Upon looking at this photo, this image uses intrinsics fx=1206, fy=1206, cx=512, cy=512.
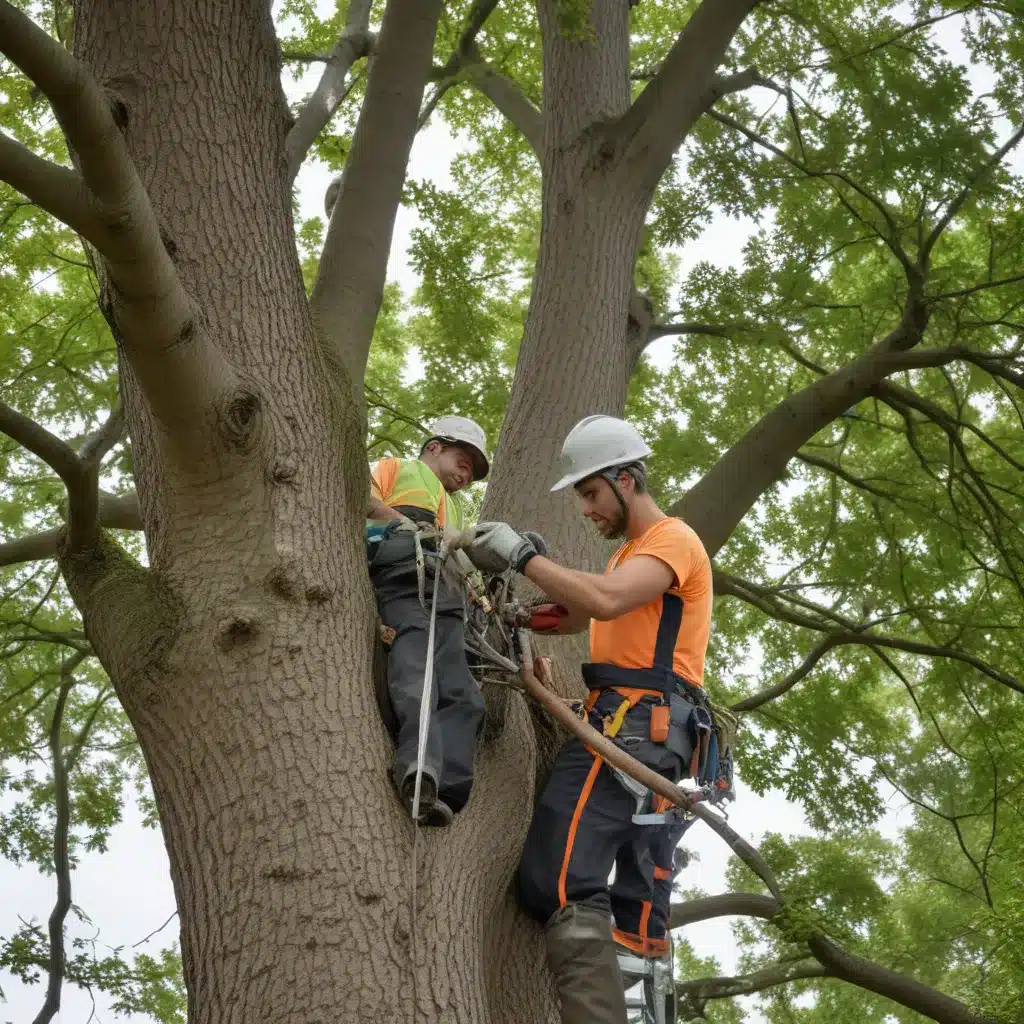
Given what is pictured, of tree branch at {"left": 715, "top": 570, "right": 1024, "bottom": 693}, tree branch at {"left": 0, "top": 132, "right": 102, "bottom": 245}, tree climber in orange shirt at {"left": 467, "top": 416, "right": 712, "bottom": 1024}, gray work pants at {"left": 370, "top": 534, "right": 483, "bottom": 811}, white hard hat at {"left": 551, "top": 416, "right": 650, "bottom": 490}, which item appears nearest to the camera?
tree branch at {"left": 0, "top": 132, "right": 102, "bottom": 245}

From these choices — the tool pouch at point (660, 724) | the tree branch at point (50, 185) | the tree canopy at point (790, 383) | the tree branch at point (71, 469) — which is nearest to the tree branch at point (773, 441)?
the tree canopy at point (790, 383)

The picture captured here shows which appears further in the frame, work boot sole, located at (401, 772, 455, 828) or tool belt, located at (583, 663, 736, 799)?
tool belt, located at (583, 663, 736, 799)

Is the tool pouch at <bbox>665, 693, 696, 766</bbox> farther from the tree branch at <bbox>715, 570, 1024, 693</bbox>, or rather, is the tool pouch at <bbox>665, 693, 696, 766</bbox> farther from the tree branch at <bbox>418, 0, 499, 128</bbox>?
the tree branch at <bbox>418, 0, 499, 128</bbox>

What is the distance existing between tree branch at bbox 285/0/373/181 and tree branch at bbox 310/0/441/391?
0.72 meters

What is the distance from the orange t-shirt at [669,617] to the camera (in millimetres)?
3729

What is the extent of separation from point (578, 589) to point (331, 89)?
428 cm

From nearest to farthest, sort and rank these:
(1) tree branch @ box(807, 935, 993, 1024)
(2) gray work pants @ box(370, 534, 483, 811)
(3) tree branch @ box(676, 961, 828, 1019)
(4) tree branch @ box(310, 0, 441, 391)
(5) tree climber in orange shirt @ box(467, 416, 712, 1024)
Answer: (2) gray work pants @ box(370, 534, 483, 811)
(5) tree climber in orange shirt @ box(467, 416, 712, 1024)
(4) tree branch @ box(310, 0, 441, 391)
(1) tree branch @ box(807, 935, 993, 1024)
(3) tree branch @ box(676, 961, 828, 1019)

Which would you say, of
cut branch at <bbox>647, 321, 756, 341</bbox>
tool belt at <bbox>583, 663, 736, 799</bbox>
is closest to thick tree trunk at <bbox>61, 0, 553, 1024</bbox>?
tool belt at <bbox>583, 663, 736, 799</bbox>

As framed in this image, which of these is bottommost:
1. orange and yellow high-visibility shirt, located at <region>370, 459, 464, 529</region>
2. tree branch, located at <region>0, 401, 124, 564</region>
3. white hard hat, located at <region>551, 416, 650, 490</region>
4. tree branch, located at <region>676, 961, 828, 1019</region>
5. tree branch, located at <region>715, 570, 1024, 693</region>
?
tree branch, located at <region>676, 961, 828, 1019</region>

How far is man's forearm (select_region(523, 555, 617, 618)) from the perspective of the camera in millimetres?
3541

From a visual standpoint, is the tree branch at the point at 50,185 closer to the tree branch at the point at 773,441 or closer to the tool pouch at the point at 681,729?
the tool pouch at the point at 681,729

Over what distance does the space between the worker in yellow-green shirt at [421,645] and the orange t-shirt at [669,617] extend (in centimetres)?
51

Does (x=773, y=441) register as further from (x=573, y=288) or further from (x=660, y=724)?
(x=660, y=724)

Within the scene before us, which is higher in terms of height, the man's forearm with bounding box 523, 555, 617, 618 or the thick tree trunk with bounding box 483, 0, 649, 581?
the thick tree trunk with bounding box 483, 0, 649, 581
